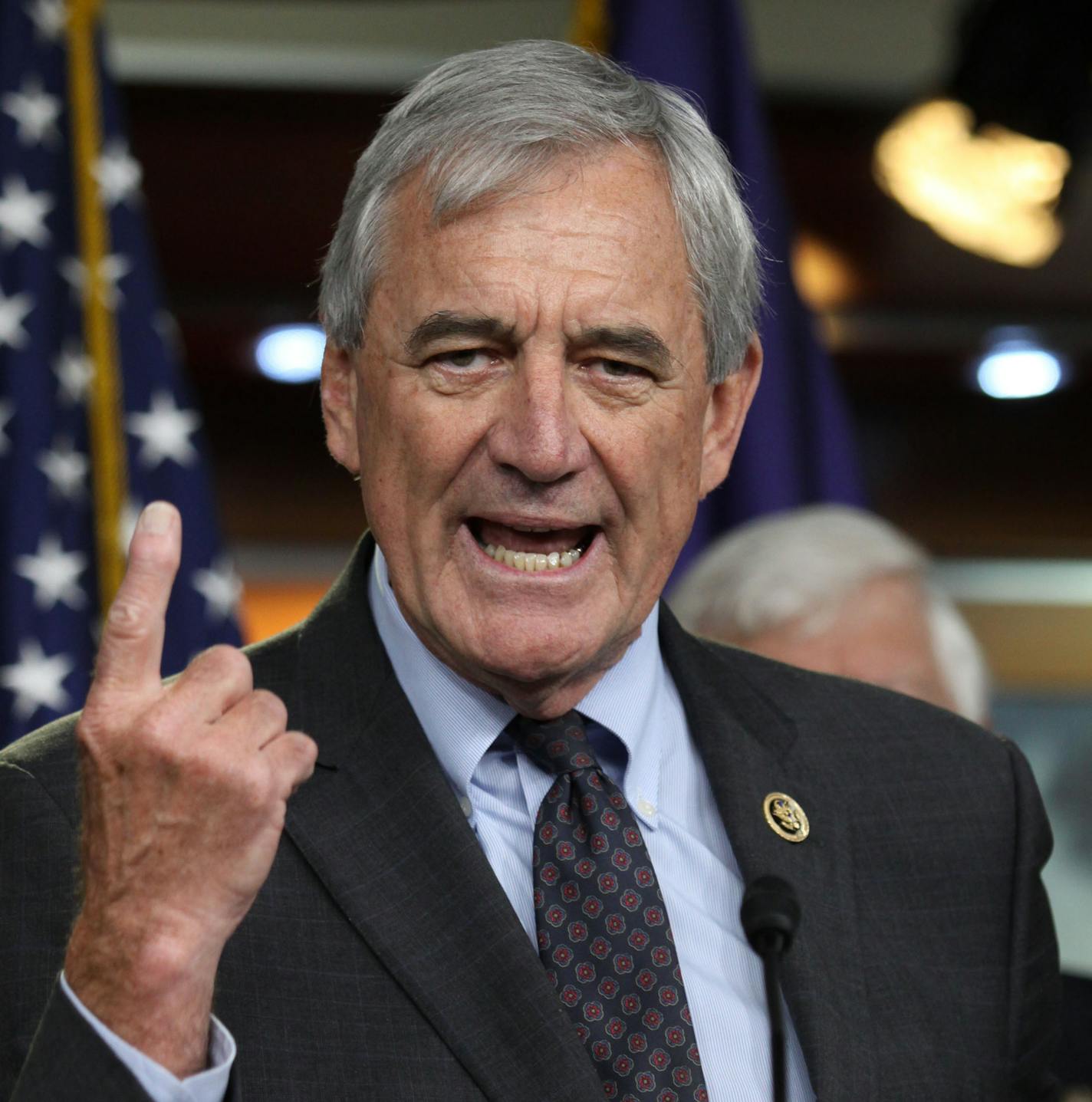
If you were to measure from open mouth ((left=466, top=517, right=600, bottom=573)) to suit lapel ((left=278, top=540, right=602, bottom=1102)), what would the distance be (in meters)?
0.17

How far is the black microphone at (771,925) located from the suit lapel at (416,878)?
180 millimetres

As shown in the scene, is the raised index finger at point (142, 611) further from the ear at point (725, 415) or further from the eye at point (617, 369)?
the ear at point (725, 415)

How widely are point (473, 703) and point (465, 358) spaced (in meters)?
0.32

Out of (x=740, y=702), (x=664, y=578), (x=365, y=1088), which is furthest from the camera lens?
(x=740, y=702)

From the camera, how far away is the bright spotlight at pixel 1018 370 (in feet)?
17.3

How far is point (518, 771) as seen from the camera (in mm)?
1574

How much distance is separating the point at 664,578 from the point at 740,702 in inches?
8.2

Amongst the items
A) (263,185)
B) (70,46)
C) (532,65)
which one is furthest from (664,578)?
(263,185)

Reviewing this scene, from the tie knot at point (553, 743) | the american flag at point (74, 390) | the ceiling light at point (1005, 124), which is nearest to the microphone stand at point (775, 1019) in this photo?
the tie knot at point (553, 743)

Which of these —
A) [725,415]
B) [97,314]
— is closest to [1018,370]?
[97,314]

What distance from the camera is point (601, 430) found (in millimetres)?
1539

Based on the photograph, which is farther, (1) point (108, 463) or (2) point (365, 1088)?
(1) point (108, 463)

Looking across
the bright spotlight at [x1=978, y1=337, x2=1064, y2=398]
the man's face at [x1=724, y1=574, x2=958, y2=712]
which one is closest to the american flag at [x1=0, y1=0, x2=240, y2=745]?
the man's face at [x1=724, y1=574, x2=958, y2=712]

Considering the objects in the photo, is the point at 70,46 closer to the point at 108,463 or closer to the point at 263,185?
the point at 108,463
